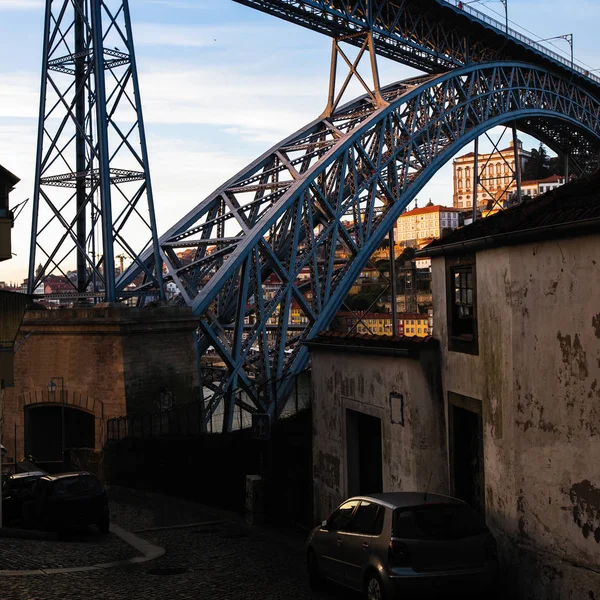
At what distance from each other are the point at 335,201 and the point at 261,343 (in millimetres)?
6215

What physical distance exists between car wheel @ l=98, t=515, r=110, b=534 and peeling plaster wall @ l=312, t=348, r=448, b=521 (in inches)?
154

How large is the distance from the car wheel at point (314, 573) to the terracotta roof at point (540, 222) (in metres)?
4.51

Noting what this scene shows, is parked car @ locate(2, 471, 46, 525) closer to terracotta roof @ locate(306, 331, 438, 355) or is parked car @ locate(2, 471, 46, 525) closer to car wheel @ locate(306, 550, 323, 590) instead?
terracotta roof @ locate(306, 331, 438, 355)

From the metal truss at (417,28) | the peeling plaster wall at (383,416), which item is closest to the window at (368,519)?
the peeling plaster wall at (383,416)

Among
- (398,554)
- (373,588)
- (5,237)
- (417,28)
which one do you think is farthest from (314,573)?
(417,28)

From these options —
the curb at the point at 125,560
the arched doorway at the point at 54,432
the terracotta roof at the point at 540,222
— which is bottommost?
the curb at the point at 125,560

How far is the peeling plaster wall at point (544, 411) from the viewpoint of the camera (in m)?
9.38

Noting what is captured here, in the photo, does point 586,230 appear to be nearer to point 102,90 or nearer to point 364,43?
point 102,90

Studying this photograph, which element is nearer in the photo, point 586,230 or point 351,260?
point 586,230

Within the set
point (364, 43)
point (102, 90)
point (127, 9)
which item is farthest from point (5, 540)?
point (364, 43)

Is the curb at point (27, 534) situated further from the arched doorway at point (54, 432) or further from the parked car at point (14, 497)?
the arched doorway at point (54, 432)

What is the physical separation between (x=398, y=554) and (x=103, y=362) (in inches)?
530

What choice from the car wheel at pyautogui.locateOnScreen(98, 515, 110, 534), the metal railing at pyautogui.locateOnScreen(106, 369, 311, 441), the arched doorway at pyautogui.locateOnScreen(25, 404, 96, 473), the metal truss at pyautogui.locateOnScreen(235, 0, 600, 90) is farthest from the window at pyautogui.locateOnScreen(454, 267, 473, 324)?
the metal truss at pyautogui.locateOnScreen(235, 0, 600, 90)

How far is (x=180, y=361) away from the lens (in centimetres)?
2259
